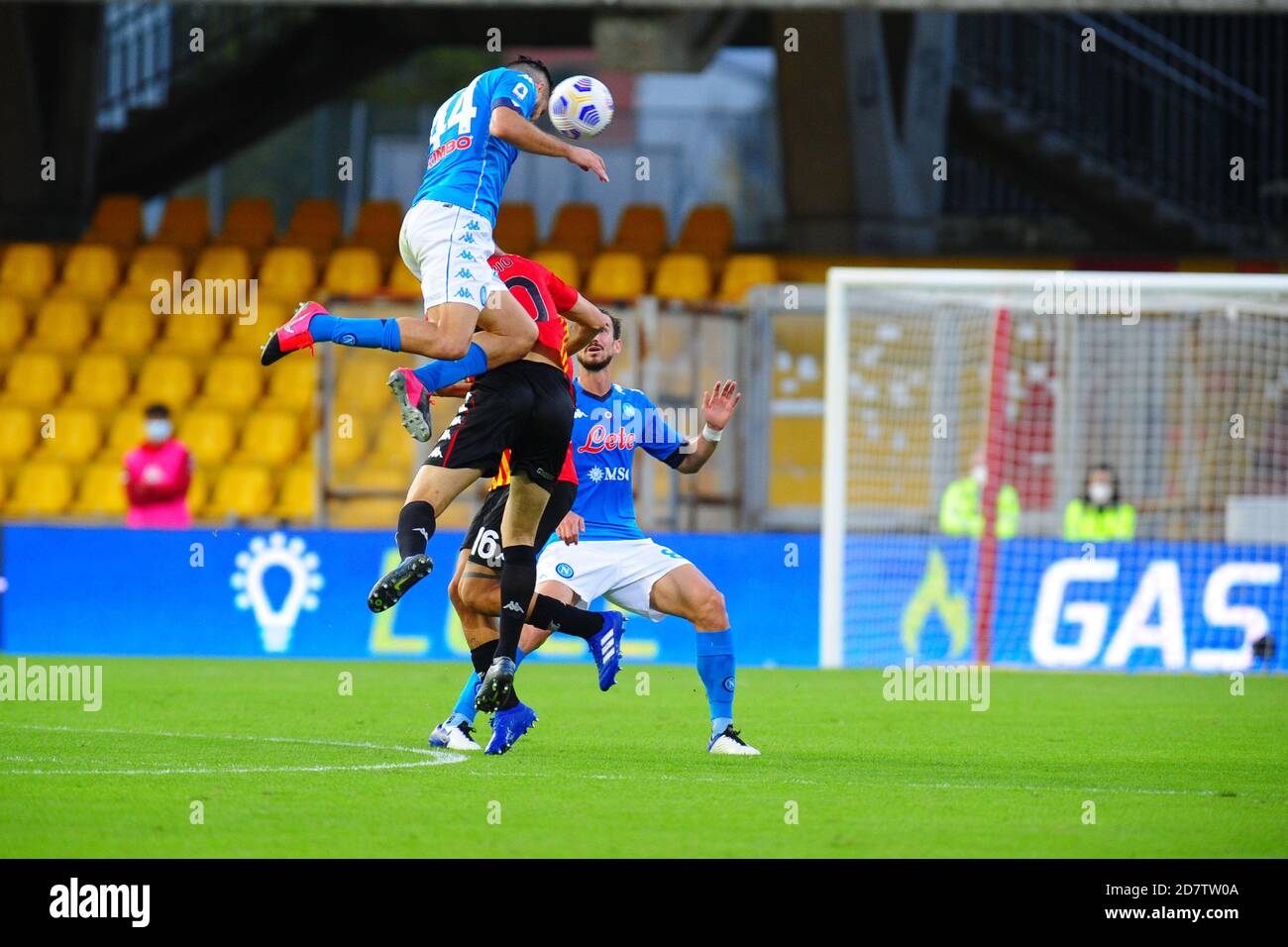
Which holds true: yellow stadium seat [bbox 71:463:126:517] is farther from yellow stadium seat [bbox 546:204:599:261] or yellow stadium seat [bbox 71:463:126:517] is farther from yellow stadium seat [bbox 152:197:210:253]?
yellow stadium seat [bbox 546:204:599:261]

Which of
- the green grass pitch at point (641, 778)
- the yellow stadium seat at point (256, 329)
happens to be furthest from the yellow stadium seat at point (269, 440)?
the green grass pitch at point (641, 778)

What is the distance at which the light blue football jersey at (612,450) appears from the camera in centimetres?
1008

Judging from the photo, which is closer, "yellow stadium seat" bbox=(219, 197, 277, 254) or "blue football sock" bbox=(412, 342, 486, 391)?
"blue football sock" bbox=(412, 342, 486, 391)

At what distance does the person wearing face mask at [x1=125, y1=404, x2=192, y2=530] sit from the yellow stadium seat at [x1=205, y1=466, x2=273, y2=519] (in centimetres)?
267

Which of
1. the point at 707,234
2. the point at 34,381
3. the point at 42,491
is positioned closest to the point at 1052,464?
the point at 707,234

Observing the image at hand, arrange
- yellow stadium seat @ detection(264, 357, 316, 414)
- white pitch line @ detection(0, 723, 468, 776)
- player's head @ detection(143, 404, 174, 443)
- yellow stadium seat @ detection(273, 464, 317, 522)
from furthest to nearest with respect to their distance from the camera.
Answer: yellow stadium seat @ detection(264, 357, 316, 414)
yellow stadium seat @ detection(273, 464, 317, 522)
player's head @ detection(143, 404, 174, 443)
white pitch line @ detection(0, 723, 468, 776)

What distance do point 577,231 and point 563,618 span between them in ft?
50.9

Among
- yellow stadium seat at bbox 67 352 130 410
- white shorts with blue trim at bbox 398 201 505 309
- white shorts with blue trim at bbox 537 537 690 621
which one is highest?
yellow stadium seat at bbox 67 352 130 410

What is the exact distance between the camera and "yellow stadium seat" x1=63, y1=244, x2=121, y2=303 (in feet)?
76.1

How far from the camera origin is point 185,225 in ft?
80.9

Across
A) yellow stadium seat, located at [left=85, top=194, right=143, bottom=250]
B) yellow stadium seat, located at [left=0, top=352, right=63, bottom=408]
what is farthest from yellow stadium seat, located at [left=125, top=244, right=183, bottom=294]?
yellow stadium seat, located at [left=0, top=352, right=63, bottom=408]

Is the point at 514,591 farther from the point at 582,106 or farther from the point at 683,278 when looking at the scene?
the point at 683,278

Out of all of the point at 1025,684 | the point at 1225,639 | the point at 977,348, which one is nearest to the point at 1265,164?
the point at 977,348

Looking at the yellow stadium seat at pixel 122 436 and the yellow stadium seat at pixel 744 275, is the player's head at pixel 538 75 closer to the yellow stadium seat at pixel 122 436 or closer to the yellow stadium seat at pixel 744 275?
the yellow stadium seat at pixel 744 275
